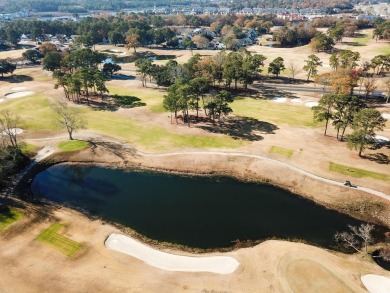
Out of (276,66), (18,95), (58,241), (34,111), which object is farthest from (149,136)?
(276,66)

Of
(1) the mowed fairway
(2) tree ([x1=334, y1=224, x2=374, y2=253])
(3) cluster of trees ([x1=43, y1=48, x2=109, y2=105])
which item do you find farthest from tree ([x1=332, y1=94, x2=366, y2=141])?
(3) cluster of trees ([x1=43, y1=48, x2=109, y2=105])

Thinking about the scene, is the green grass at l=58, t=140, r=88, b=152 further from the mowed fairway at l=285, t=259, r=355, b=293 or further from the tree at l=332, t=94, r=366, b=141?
the tree at l=332, t=94, r=366, b=141

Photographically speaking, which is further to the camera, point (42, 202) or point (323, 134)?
point (323, 134)

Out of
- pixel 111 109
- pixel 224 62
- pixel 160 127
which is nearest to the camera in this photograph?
pixel 160 127

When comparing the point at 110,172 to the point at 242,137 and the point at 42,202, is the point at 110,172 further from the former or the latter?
the point at 242,137

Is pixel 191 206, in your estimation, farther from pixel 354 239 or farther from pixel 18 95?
pixel 18 95

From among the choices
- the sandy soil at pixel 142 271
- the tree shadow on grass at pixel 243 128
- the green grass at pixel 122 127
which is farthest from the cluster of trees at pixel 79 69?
the sandy soil at pixel 142 271

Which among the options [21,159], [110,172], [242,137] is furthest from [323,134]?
[21,159]
